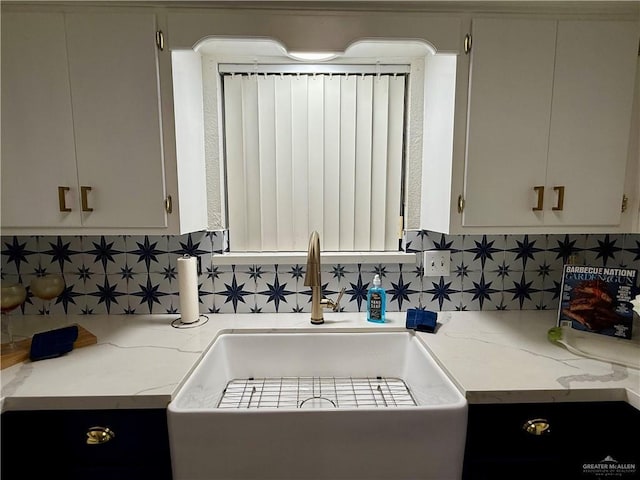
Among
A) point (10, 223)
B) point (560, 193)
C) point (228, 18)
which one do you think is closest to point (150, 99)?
point (228, 18)

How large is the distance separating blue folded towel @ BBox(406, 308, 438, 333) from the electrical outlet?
0.23 m

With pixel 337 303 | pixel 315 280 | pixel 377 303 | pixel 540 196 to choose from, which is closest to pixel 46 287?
pixel 315 280

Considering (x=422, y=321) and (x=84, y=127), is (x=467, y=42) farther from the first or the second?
(x=84, y=127)

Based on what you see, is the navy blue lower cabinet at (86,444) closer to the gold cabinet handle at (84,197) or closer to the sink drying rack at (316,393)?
the sink drying rack at (316,393)

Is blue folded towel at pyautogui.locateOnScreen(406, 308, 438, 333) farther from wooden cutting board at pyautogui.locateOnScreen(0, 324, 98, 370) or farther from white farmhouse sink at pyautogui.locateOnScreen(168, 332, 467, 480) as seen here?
wooden cutting board at pyautogui.locateOnScreen(0, 324, 98, 370)

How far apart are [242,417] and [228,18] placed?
1189 millimetres

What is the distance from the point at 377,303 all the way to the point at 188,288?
2.45 feet

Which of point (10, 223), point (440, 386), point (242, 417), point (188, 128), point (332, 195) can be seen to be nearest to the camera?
point (242, 417)

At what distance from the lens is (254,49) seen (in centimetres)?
135

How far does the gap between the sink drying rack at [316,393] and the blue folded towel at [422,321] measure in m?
0.21

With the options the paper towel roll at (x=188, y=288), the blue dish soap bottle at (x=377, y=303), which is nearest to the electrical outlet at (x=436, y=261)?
the blue dish soap bottle at (x=377, y=303)

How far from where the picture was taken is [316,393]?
1280 mm

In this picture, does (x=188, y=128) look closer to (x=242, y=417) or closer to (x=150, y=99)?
(x=150, y=99)

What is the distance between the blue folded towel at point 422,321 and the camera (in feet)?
4.46
